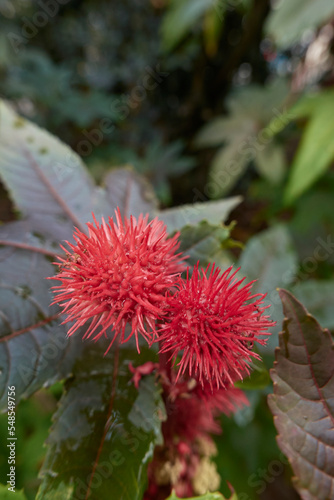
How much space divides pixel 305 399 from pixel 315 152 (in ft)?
4.04

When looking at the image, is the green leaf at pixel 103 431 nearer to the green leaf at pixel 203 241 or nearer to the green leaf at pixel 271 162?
the green leaf at pixel 203 241

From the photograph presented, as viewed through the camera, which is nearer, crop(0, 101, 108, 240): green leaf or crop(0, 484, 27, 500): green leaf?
crop(0, 484, 27, 500): green leaf

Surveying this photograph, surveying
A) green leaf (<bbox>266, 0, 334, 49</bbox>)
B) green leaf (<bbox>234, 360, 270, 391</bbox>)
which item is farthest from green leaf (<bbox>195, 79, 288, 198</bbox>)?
green leaf (<bbox>234, 360, 270, 391</bbox>)

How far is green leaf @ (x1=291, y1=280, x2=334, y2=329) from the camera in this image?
1.11 metres

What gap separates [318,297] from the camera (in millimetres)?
1140

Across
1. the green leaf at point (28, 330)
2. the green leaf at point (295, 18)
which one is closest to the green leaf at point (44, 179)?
the green leaf at point (28, 330)

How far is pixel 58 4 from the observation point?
9.43 ft

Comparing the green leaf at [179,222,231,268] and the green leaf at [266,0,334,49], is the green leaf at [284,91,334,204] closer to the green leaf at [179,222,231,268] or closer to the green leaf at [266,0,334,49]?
the green leaf at [266,0,334,49]

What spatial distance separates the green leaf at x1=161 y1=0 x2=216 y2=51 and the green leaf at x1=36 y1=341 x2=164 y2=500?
2120mm

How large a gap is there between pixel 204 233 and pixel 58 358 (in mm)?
340

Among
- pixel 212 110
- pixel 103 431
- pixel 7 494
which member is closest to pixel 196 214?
pixel 103 431

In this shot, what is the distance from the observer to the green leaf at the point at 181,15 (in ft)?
6.85

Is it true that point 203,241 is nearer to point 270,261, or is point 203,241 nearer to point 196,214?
point 196,214

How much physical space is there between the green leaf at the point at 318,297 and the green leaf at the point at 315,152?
52 centimetres
